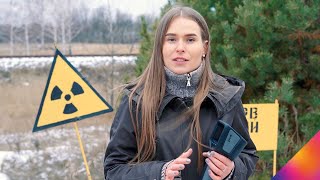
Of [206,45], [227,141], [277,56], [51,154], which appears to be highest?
[206,45]

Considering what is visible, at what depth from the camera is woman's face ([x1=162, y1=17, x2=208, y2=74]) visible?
1742 millimetres

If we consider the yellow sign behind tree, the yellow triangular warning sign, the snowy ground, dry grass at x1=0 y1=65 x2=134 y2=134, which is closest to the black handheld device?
the yellow sign behind tree

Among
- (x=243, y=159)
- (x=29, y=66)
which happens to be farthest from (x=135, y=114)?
(x=29, y=66)

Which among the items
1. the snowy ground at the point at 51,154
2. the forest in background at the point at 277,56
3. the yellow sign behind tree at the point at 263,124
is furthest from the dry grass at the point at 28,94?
the yellow sign behind tree at the point at 263,124

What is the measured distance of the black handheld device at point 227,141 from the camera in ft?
4.88

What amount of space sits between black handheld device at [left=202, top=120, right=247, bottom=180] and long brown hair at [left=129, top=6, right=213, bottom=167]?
7.0 inches

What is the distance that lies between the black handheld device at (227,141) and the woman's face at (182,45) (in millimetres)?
326

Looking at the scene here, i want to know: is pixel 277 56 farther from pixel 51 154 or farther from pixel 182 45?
pixel 51 154

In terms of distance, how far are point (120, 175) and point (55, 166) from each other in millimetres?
8564

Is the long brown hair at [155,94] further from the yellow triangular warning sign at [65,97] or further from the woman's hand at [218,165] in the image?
the yellow triangular warning sign at [65,97]

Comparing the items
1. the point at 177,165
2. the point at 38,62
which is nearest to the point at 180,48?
the point at 177,165

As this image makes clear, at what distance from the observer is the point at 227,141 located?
4.91 ft

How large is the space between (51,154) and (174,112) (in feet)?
30.8

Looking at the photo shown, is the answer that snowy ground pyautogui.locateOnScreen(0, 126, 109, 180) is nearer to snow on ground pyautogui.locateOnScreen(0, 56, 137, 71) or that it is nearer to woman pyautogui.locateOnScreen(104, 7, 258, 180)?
→ woman pyautogui.locateOnScreen(104, 7, 258, 180)
